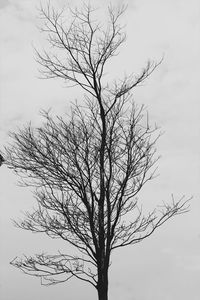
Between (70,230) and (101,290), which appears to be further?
(70,230)

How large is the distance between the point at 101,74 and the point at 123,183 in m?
3.09

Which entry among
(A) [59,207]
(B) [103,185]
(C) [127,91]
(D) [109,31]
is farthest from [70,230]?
(D) [109,31]

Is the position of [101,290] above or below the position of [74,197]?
below

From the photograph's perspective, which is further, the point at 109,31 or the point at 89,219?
the point at 109,31

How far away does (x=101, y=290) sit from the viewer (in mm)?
10992

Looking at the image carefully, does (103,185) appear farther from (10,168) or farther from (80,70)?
(80,70)

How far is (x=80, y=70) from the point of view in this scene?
13.2m

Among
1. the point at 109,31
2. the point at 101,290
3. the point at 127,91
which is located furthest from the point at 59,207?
the point at 109,31

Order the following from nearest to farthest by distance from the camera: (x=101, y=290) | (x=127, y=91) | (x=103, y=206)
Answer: (x=101, y=290) < (x=103, y=206) < (x=127, y=91)

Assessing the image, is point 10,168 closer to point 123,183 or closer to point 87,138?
point 87,138

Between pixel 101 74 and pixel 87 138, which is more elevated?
pixel 101 74

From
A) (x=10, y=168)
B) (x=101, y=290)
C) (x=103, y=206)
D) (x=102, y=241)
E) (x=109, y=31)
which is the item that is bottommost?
(x=101, y=290)

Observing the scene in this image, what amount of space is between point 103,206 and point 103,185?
501 millimetres

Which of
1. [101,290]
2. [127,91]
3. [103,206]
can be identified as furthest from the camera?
[127,91]
